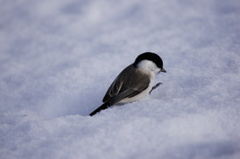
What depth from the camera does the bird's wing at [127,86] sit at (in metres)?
2.53

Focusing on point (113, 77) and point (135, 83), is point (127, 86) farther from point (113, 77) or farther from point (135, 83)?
point (113, 77)

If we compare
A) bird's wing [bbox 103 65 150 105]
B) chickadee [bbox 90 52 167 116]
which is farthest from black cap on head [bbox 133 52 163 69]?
bird's wing [bbox 103 65 150 105]

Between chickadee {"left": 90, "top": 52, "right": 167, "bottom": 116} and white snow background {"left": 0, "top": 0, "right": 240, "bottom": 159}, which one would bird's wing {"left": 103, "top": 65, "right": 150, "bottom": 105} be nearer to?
chickadee {"left": 90, "top": 52, "right": 167, "bottom": 116}

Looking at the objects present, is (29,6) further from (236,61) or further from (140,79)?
(236,61)

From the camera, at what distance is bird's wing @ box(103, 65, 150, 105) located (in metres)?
2.53

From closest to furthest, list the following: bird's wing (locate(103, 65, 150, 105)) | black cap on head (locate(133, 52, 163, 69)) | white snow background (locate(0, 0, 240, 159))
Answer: white snow background (locate(0, 0, 240, 159)), bird's wing (locate(103, 65, 150, 105)), black cap on head (locate(133, 52, 163, 69))

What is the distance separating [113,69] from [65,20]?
189 cm

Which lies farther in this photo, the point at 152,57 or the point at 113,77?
the point at 113,77

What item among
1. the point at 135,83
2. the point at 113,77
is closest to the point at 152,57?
the point at 135,83

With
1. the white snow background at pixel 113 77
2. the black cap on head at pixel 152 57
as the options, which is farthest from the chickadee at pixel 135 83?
the white snow background at pixel 113 77

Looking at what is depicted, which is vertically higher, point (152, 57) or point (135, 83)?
point (152, 57)

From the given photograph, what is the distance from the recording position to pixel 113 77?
3150 mm

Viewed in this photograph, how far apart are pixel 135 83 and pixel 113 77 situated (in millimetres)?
579

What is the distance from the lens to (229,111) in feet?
6.30
